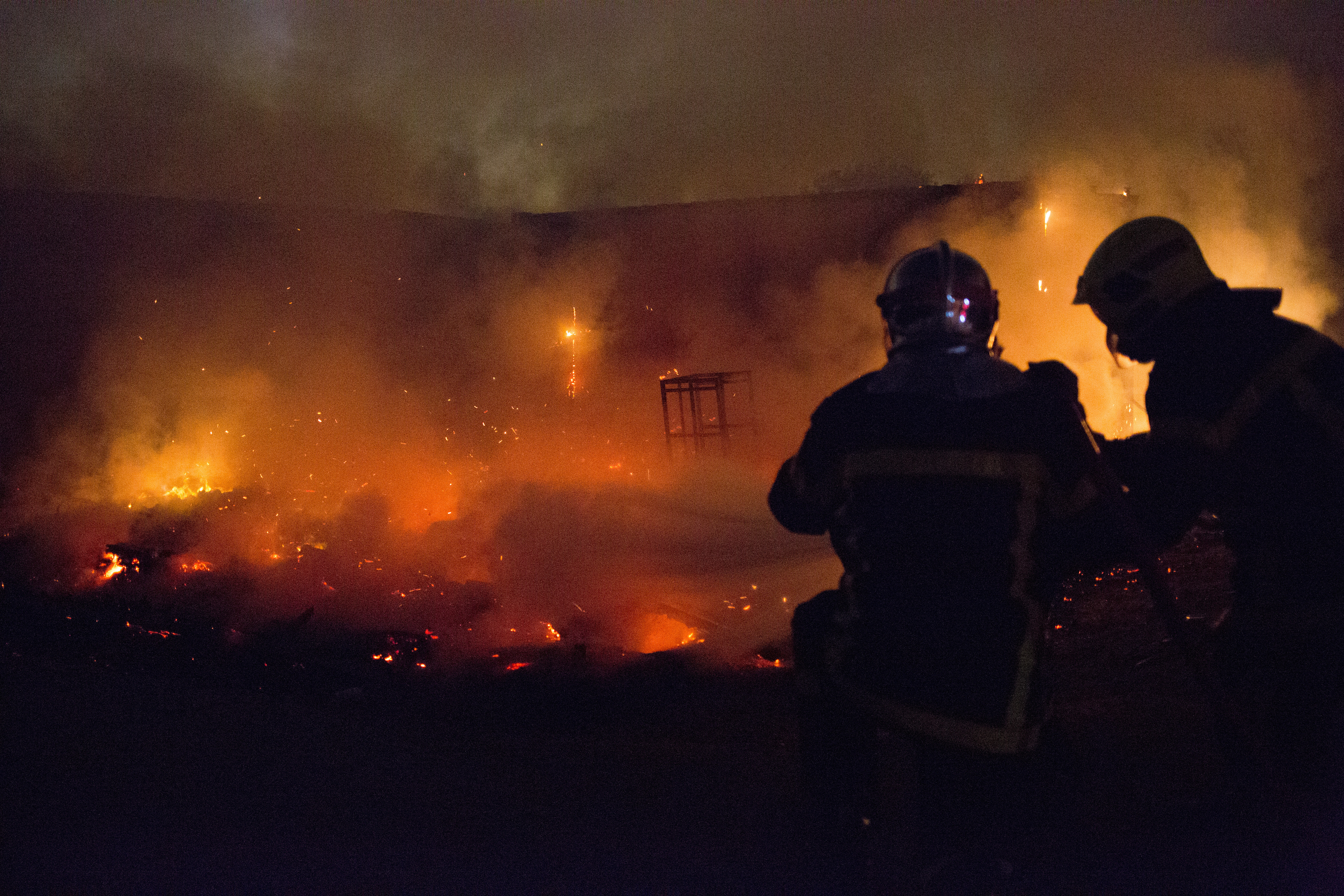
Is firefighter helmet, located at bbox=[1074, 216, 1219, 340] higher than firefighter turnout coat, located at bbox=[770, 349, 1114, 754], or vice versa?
firefighter helmet, located at bbox=[1074, 216, 1219, 340]

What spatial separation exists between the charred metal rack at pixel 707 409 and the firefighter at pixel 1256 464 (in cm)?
926

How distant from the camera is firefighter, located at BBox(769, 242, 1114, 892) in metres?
1.69

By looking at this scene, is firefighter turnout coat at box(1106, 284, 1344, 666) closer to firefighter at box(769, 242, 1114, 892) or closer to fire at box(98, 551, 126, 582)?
firefighter at box(769, 242, 1114, 892)

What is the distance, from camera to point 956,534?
1683 mm

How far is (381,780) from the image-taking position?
308cm

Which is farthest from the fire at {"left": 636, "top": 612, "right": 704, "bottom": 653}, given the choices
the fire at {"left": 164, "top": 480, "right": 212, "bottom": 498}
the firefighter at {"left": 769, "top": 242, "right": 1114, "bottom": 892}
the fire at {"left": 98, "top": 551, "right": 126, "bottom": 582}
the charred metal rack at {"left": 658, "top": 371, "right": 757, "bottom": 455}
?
the fire at {"left": 164, "top": 480, "right": 212, "bottom": 498}

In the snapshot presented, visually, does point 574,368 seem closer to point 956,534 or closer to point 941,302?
point 941,302

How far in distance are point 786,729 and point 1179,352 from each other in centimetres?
233

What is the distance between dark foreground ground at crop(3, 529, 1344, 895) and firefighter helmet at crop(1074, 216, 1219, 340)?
1216mm

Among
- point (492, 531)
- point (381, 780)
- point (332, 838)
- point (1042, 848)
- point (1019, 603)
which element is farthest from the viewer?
point (492, 531)

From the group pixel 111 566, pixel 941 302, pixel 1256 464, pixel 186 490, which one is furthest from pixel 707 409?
pixel 1256 464

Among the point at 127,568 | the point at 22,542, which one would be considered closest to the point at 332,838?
the point at 127,568

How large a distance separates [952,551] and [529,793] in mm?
2073

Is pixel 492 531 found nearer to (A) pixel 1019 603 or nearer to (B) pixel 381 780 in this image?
(B) pixel 381 780
